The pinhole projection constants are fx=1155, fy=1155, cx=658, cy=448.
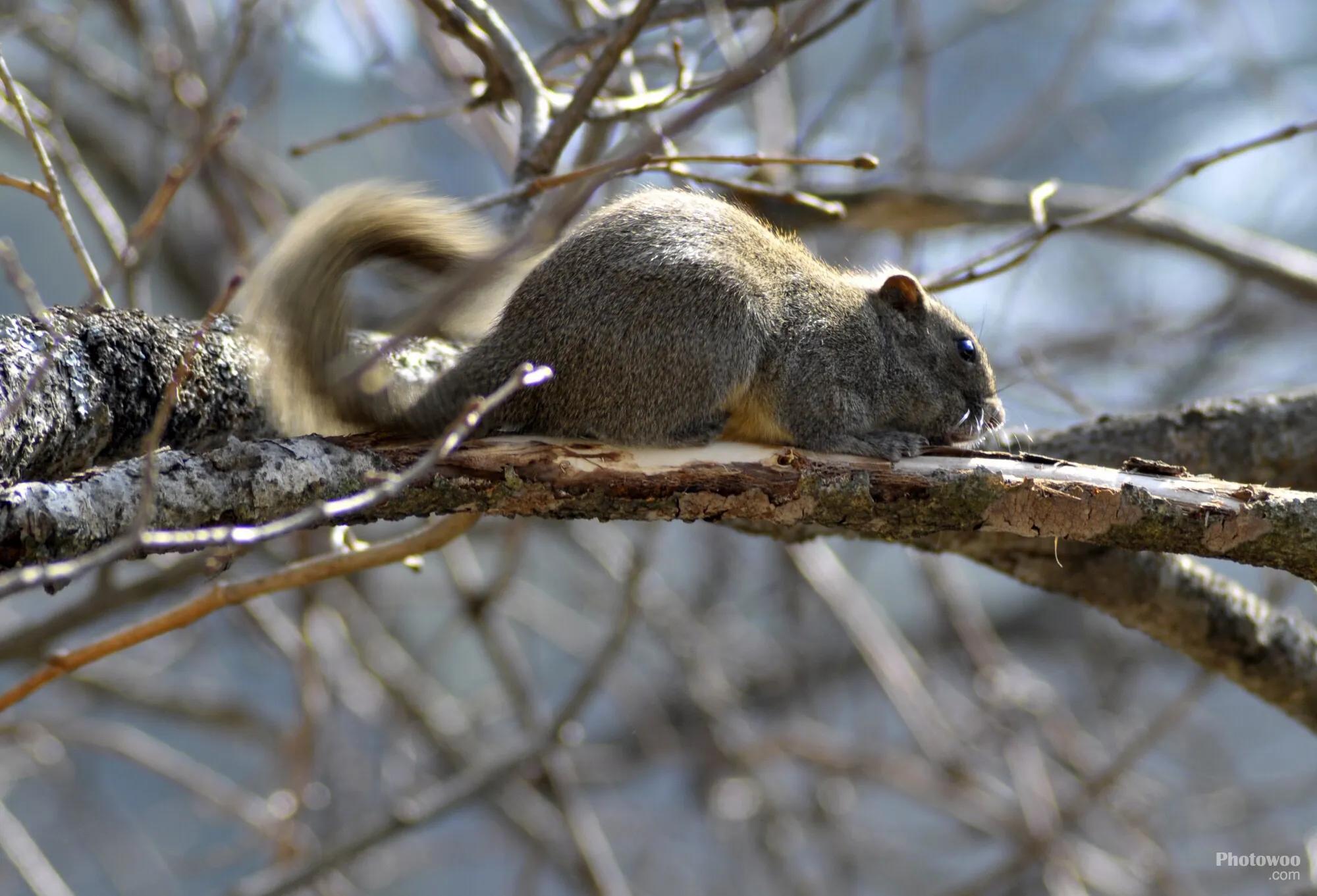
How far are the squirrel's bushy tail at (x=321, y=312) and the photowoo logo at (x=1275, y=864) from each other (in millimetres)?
4080

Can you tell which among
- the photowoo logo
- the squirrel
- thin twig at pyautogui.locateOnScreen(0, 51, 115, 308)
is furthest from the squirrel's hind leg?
the photowoo logo

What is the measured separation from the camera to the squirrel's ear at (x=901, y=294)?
3.94 metres

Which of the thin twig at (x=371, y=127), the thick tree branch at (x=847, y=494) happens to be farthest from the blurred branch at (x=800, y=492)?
the thin twig at (x=371, y=127)

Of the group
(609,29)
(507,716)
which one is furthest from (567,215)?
(507,716)

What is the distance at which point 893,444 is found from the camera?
327 cm

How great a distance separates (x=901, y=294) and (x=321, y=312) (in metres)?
1.98

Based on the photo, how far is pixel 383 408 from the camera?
307 centimetres

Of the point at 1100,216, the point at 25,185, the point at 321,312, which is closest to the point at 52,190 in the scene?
the point at 25,185

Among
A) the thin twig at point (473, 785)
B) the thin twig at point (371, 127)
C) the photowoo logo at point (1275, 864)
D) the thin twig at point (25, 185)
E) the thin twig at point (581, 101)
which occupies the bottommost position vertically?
the thin twig at point (473, 785)

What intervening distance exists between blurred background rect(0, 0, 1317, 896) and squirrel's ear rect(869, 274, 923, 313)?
506mm

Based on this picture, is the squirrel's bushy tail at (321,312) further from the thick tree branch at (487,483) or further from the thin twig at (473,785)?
the thin twig at (473,785)

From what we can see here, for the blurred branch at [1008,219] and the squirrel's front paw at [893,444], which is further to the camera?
the blurred branch at [1008,219]

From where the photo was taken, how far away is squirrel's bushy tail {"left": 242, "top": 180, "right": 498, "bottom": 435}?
2977 mm

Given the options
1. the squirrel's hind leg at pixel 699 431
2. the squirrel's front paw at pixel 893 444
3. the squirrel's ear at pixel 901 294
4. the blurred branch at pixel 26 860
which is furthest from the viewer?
the blurred branch at pixel 26 860
